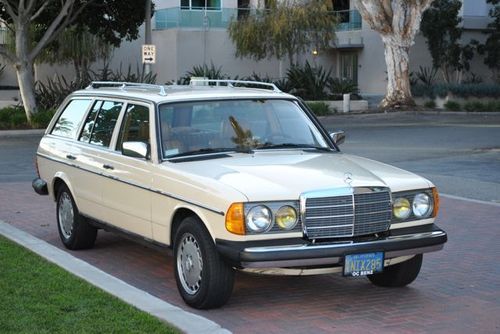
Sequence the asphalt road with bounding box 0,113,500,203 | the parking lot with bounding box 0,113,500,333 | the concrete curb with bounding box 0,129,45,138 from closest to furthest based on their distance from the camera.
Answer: the parking lot with bounding box 0,113,500,333
the asphalt road with bounding box 0,113,500,203
the concrete curb with bounding box 0,129,45,138

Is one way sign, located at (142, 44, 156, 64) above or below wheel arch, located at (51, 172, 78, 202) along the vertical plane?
above

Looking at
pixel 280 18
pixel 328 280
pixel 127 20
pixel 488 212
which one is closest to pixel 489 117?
pixel 280 18

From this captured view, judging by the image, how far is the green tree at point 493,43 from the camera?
4097 centimetres

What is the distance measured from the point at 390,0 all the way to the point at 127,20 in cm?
1180

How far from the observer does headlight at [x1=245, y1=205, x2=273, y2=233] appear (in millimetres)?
5980

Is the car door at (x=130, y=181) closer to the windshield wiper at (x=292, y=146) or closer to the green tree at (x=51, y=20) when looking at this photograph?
the windshield wiper at (x=292, y=146)

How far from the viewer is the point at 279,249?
19.5 feet

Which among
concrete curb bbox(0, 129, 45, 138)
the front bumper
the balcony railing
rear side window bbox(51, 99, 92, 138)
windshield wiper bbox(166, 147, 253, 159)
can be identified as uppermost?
the balcony railing

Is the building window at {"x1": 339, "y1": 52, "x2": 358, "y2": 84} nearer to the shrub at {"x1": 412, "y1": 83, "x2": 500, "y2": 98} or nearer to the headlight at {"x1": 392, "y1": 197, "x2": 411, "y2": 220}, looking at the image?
the shrub at {"x1": 412, "y1": 83, "x2": 500, "y2": 98}

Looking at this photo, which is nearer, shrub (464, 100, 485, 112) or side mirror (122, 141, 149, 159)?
side mirror (122, 141, 149, 159)

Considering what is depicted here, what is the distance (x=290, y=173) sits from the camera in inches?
252

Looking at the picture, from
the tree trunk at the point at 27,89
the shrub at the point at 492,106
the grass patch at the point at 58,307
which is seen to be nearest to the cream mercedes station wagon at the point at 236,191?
the grass patch at the point at 58,307

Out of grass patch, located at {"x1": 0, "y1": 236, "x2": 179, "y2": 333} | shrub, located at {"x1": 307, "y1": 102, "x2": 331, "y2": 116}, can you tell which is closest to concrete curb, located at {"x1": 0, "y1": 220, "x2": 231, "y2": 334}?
grass patch, located at {"x1": 0, "y1": 236, "x2": 179, "y2": 333}

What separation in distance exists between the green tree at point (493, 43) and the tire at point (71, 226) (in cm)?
3570
